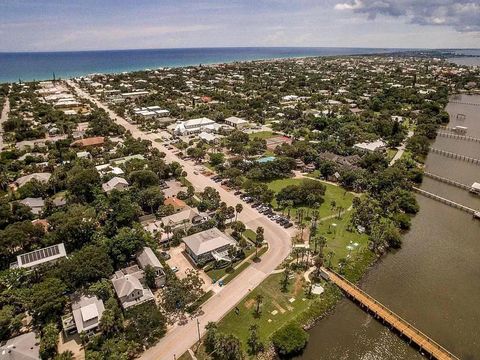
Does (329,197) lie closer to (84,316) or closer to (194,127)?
(84,316)

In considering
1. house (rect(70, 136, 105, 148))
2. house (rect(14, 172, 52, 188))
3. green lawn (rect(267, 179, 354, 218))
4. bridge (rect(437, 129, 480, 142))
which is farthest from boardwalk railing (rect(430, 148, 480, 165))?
house (rect(14, 172, 52, 188))

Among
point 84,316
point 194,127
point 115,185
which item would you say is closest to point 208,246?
point 84,316

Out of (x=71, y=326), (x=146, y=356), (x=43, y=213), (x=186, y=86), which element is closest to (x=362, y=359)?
(x=146, y=356)

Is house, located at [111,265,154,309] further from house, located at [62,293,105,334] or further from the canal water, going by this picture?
the canal water

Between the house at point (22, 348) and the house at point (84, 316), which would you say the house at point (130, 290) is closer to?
the house at point (84, 316)

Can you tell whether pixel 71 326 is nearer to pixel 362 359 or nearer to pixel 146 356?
pixel 146 356

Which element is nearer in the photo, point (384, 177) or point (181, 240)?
point (181, 240)
